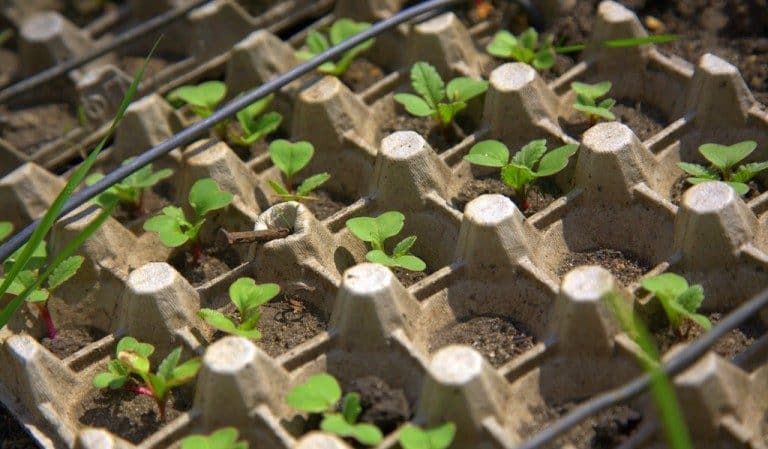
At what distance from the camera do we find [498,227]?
1.26 m

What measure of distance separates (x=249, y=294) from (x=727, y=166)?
607 mm

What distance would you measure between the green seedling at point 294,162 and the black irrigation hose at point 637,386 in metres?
0.48

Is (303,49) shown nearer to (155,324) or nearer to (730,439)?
(155,324)

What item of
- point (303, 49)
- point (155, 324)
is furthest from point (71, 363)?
point (303, 49)

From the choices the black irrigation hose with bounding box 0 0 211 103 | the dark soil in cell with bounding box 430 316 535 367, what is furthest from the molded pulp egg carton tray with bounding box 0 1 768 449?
the black irrigation hose with bounding box 0 0 211 103

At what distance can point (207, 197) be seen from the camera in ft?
4.60

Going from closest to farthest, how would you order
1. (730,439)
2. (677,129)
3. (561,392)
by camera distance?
(730,439)
(561,392)
(677,129)

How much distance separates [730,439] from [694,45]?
761mm

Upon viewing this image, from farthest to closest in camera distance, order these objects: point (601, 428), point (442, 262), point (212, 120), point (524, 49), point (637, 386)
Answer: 1. point (524, 49)
2. point (212, 120)
3. point (442, 262)
4. point (601, 428)
5. point (637, 386)

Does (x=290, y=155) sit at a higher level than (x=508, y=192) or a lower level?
higher

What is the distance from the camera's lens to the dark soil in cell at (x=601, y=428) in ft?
3.73

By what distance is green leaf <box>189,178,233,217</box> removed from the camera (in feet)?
4.57

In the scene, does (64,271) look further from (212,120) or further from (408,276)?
(408,276)

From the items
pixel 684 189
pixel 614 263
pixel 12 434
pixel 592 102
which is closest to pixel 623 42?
pixel 592 102
